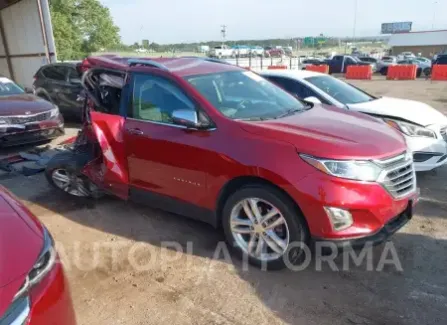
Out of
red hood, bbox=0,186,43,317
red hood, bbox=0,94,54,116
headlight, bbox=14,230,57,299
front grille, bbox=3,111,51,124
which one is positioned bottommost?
front grille, bbox=3,111,51,124

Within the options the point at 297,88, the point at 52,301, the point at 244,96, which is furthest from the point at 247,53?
the point at 52,301

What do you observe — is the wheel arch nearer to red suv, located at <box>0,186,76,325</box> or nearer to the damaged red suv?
red suv, located at <box>0,186,76,325</box>

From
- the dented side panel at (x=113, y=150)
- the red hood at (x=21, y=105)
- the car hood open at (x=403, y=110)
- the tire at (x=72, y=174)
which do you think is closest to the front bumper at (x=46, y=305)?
the dented side panel at (x=113, y=150)

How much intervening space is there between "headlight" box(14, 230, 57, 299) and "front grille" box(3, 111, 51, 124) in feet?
19.1

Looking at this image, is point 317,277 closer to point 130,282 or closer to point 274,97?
point 130,282

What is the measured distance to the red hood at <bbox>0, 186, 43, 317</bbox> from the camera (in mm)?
1690

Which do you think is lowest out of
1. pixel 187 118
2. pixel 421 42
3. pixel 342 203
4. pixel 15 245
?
pixel 421 42

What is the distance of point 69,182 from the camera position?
511 cm

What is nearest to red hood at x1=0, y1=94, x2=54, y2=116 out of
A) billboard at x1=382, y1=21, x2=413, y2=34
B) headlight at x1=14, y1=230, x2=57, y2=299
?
headlight at x1=14, y1=230, x2=57, y2=299

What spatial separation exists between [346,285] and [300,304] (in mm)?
482

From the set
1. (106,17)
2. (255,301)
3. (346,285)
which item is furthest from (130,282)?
(106,17)

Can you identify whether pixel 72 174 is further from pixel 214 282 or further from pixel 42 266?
pixel 42 266

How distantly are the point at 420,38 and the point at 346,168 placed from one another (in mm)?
65451

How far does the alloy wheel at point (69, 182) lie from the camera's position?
5.01 meters
